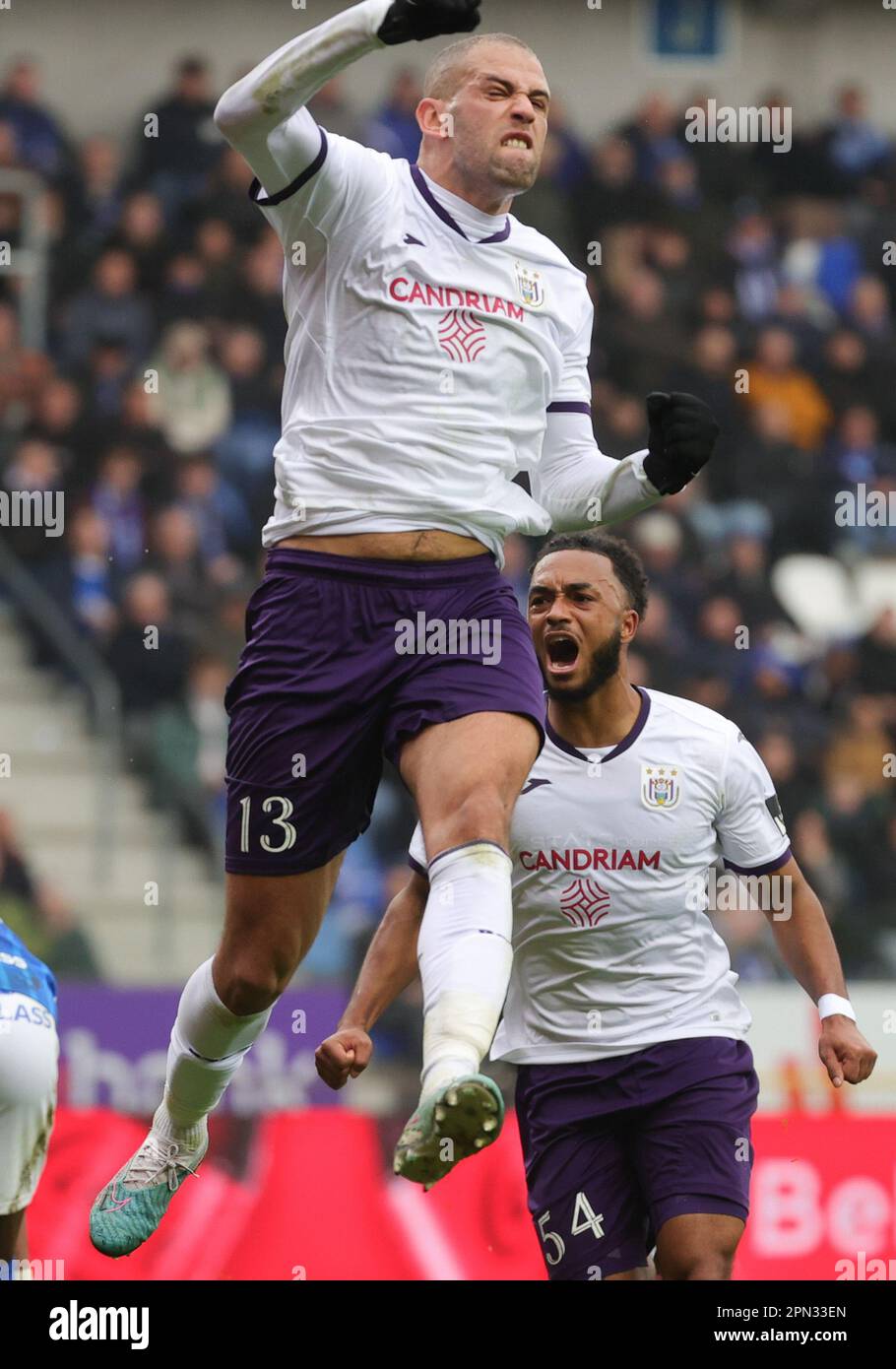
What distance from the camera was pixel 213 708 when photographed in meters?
11.5

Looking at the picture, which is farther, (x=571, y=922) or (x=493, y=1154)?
(x=493, y=1154)

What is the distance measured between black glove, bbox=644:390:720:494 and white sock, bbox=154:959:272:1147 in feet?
5.66

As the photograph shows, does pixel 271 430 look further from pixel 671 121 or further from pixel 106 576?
pixel 671 121

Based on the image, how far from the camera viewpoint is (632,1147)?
5926 millimetres

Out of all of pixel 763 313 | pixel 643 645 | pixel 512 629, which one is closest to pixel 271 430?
pixel 643 645

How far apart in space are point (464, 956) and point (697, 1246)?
150 centimetres

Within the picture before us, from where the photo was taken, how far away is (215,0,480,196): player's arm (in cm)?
458

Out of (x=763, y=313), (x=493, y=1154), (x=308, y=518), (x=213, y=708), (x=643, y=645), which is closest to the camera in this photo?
(x=308, y=518)

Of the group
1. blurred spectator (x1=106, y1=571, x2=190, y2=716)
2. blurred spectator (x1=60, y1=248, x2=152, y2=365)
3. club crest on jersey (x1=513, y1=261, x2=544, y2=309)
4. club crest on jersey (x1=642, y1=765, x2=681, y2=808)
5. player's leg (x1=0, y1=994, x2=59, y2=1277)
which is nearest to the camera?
player's leg (x1=0, y1=994, x2=59, y2=1277)

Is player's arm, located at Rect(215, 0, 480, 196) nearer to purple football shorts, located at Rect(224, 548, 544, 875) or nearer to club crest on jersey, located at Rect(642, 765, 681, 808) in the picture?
purple football shorts, located at Rect(224, 548, 544, 875)

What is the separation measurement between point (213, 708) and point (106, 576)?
1.06 meters

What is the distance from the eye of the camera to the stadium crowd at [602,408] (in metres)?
11.7

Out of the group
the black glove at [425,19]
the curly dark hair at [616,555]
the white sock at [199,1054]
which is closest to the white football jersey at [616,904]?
the curly dark hair at [616,555]

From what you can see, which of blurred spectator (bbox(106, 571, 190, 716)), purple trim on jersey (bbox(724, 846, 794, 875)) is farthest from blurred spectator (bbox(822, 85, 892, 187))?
purple trim on jersey (bbox(724, 846, 794, 875))
